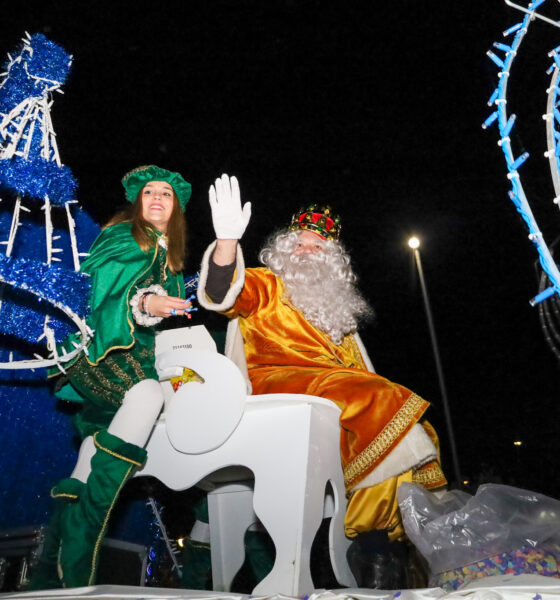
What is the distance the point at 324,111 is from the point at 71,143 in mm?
1969

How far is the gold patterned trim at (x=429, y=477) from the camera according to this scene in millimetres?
1768

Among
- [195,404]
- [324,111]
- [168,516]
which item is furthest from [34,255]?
[324,111]

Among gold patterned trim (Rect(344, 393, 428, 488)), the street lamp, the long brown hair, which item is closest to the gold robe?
gold patterned trim (Rect(344, 393, 428, 488))

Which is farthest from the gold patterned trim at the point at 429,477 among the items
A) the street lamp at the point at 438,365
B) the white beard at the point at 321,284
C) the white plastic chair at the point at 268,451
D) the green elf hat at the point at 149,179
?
the street lamp at the point at 438,365

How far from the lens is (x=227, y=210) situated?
1799 mm

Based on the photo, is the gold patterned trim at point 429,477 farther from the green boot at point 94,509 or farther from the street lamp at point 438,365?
the street lamp at point 438,365

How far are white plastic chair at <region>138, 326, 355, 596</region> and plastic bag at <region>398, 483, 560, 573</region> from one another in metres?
0.30

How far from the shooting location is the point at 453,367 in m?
6.12

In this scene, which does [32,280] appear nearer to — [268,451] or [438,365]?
[268,451]

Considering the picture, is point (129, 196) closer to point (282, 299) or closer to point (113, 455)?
point (282, 299)

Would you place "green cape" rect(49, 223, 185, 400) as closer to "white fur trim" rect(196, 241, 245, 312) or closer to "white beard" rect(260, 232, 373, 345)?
"white fur trim" rect(196, 241, 245, 312)

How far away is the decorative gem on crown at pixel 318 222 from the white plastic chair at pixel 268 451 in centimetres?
117

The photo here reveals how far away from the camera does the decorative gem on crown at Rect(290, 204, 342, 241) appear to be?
2.65 meters

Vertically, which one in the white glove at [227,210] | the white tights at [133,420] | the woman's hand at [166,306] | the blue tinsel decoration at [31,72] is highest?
the blue tinsel decoration at [31,72]
